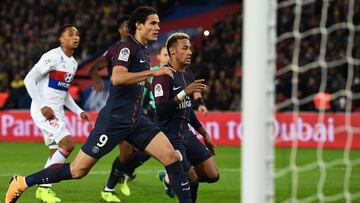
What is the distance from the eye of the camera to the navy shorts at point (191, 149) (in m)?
7.71

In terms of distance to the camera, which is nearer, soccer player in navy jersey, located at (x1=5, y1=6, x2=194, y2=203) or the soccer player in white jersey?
soccer player in navy jersey, located at (x1=5, y1=6, x2=194, y2=203)

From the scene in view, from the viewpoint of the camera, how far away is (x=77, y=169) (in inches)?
283

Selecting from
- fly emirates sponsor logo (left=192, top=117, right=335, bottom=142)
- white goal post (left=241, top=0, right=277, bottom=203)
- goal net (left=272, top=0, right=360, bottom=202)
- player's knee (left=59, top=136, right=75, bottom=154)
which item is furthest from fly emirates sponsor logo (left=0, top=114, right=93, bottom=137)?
white goal post (left=241, top=0, right=277, bottom=203)

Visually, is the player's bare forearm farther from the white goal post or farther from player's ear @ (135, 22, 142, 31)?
the white goal post

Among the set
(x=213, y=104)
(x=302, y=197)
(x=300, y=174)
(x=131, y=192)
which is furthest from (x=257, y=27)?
(x=213, y=104)

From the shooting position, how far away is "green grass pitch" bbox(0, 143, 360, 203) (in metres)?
9.13

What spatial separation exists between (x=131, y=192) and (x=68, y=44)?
76.5 inches

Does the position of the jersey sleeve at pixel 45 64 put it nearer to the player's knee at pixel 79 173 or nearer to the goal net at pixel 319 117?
the player's knee at pixel 79 173

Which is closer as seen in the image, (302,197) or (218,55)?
(302,197)

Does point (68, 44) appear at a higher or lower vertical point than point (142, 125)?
higher

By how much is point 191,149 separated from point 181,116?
34 cm

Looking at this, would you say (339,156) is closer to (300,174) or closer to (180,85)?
(300,174)

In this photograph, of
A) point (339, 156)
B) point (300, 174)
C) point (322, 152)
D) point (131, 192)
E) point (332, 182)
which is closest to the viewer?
point (131, 192)


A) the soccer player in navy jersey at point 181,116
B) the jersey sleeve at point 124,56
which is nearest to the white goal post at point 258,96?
the jersey sleeve at point 124,56
